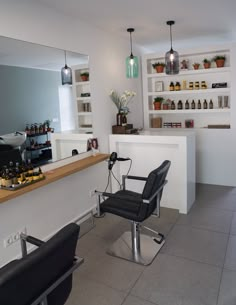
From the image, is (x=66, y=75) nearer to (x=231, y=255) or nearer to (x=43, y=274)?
(x=43, y=274)

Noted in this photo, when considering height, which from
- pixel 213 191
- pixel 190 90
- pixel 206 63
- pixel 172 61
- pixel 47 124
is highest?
pixel 206 63

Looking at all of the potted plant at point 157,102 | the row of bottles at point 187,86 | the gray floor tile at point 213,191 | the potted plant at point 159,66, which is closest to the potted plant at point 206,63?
the row of bottles at point 187,86

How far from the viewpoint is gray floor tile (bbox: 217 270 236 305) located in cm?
196

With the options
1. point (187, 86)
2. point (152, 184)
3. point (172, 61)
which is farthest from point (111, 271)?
point (187, 86)

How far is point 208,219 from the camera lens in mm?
3277

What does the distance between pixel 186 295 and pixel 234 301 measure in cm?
33

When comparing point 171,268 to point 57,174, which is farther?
point 57,174

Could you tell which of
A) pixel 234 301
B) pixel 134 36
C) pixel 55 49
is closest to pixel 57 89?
pixel 55 49

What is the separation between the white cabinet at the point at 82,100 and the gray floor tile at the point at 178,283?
5.71ft

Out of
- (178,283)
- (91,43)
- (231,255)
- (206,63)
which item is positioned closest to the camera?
(178,283)

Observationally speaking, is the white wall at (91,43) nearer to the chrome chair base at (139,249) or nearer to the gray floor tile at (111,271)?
the chrome chair base at (139,249)

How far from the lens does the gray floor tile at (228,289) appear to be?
1.96m

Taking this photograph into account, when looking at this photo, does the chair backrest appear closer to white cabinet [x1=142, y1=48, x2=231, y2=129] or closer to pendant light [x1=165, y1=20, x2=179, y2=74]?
pendant light [x1=165, y1=20, x2=179, y2=74]

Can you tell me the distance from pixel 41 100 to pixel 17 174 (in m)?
0.83
